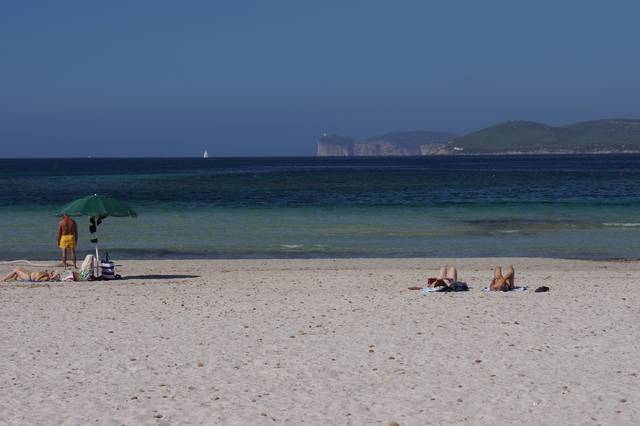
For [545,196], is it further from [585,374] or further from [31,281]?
[585,374]

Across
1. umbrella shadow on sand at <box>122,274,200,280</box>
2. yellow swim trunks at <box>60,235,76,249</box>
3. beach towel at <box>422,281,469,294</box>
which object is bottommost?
umbrella shadow on sand at <box>122,274,200,280</box>

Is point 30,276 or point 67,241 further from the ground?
point 67,241

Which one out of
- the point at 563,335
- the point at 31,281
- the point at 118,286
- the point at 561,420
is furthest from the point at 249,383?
the point at 31,281

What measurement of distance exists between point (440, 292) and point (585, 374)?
6548mm

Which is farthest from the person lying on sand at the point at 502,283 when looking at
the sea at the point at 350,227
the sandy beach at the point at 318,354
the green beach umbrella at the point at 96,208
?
the sea at the point at 350,227

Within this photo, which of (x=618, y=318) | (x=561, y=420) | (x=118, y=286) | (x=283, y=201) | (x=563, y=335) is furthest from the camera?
(x=283, y=201)

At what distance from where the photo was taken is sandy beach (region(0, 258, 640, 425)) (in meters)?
8.65

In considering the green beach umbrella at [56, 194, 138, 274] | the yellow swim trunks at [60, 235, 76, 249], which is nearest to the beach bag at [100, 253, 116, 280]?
the green beach umbrella at [56, 194, 138, 274]

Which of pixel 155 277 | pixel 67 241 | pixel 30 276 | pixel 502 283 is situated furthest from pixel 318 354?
pixel 67 241

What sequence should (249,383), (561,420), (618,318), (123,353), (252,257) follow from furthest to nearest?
(252,257) < (618,318) < (123,353) < (249,383) < (561,420)

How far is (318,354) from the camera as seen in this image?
11.0m

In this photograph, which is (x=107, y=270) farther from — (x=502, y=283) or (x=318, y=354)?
(x=318, y=354)

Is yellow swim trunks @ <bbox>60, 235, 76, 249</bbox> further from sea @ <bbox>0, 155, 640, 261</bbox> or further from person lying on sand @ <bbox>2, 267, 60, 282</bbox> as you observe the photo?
sea @ <bbox>0, 155, 640, 261</bbox>

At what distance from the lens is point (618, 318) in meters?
13.4
